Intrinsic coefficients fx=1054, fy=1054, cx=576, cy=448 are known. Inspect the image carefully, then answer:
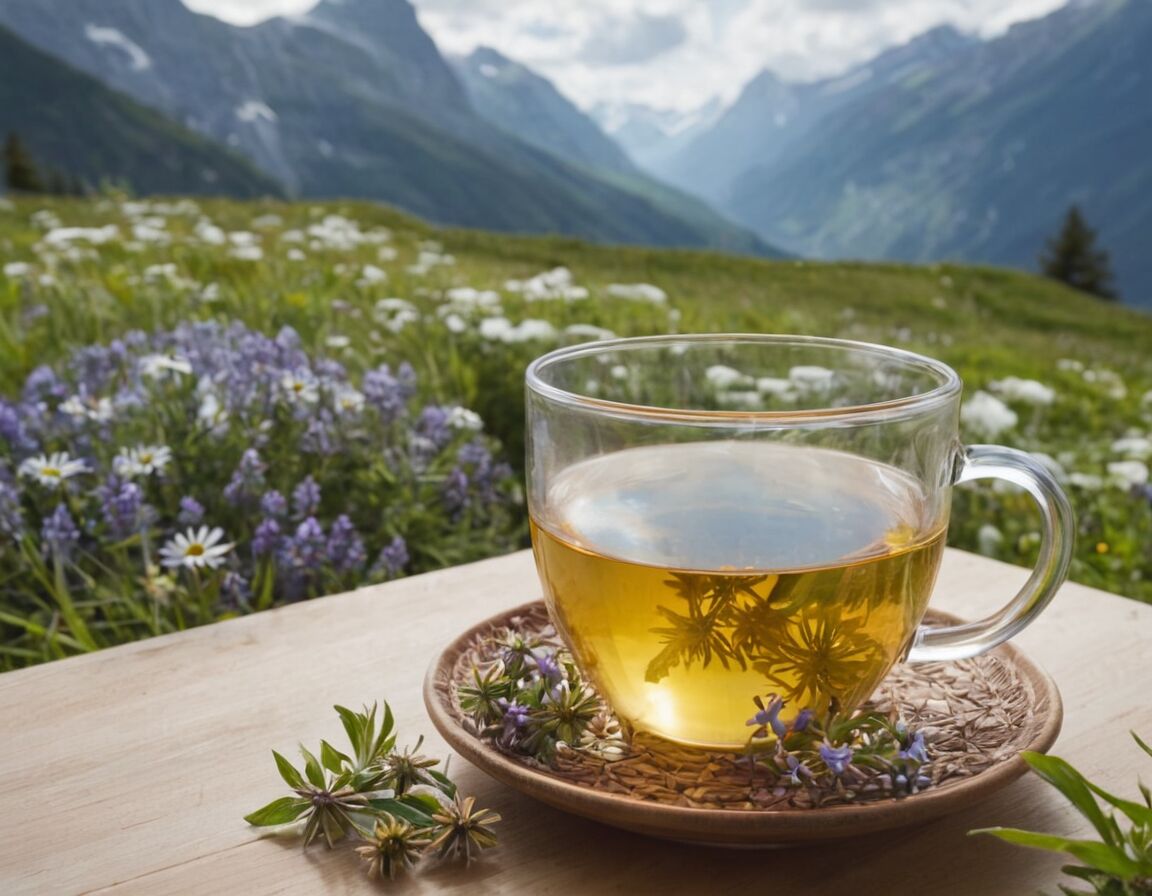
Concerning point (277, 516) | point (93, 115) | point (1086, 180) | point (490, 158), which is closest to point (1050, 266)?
point (277, 516)

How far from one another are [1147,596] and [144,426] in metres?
2.67

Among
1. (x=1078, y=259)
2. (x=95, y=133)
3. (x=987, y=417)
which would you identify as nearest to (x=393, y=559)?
(x=987, y=417)

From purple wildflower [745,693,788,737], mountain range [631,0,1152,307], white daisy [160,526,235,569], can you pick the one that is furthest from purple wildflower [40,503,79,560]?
mountain range [631,0,1152,307]

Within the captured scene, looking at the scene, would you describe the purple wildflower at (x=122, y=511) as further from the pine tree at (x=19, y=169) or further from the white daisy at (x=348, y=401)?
the pine tree at (x=19, y=169)

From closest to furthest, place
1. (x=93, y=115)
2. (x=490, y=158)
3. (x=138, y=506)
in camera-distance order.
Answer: (x=138, y=506), (x=93, y=115), (x=490, y=158)

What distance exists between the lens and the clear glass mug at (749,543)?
80 cm

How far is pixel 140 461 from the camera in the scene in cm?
203

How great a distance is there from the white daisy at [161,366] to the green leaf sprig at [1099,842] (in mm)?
1812

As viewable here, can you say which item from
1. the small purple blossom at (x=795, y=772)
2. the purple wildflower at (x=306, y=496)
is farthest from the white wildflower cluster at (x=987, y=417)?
the small purple blossom at (x=795, y=772)

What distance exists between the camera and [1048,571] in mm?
920

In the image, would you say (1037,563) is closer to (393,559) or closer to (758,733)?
(758,733)

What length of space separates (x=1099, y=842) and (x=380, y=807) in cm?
51

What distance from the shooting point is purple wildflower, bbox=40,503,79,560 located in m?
1.89

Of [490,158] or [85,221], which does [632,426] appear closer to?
[85,221]
